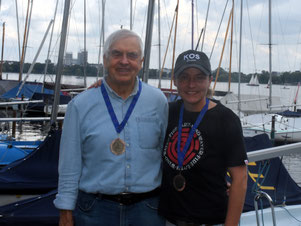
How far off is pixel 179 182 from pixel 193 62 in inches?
27.8

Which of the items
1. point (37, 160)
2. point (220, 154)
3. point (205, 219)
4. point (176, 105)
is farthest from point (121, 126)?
point (37, 160)

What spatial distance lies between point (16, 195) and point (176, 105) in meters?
4.60

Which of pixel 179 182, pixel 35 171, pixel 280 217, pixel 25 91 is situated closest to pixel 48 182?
pixel 35 171

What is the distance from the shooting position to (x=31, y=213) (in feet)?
13.9

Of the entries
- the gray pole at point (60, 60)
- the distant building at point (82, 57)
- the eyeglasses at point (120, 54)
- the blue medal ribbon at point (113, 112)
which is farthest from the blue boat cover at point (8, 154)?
the distant building at point (82, 57)

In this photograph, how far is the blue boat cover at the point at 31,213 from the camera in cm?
417

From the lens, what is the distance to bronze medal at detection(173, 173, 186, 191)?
6.93 ft

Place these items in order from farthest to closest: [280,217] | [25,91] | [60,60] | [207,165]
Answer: [25,91], [60,60], [280,217], [207,165]

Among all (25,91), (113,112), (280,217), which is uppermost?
→ (113,112)

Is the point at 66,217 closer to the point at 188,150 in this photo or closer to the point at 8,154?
the point at 188,150

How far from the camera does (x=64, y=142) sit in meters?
2.17

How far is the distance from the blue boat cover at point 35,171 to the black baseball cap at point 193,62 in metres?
4.02

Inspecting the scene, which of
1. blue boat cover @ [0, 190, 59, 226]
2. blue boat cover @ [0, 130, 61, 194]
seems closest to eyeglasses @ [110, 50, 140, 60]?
blue boat cover @ [0, 190, 59, 226]

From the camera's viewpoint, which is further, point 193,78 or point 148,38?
point 148,38
